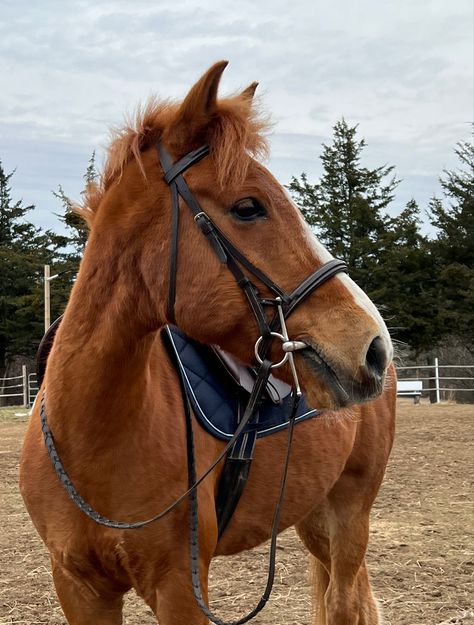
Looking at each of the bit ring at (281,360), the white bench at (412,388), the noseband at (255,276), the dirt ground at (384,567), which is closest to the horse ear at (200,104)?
the noseband at (255,276)

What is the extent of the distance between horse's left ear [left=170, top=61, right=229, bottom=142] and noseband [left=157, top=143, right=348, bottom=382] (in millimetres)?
100

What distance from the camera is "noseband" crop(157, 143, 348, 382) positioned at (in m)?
2.05

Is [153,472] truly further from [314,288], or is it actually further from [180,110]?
[180,110]

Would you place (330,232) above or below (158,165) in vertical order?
above

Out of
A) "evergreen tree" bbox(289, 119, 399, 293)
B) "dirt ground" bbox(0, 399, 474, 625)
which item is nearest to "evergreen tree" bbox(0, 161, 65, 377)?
"evergreen tree" bbox(289, 119, 399, 293)

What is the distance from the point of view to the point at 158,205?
2.24 meters

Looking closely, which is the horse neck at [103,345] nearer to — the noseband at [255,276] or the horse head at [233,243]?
the horse head at [233,243]

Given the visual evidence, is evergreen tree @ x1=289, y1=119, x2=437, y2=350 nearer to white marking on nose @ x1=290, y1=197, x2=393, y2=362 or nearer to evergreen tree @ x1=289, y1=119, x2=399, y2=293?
evergreen tree @ x1=289, y1=119, x2=399, y2=293

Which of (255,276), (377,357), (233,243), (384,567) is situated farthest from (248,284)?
(384,567)

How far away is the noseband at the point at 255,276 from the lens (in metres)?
2.05

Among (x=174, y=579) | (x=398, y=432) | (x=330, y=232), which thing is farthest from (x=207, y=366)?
(x=330, y=232)

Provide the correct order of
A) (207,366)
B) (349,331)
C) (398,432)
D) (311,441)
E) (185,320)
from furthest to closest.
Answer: (398,432) < (311,441) < (207,366) < (185,320) < (349,331)

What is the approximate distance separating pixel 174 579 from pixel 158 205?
131cm

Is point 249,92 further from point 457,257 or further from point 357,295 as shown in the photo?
point 457,257
